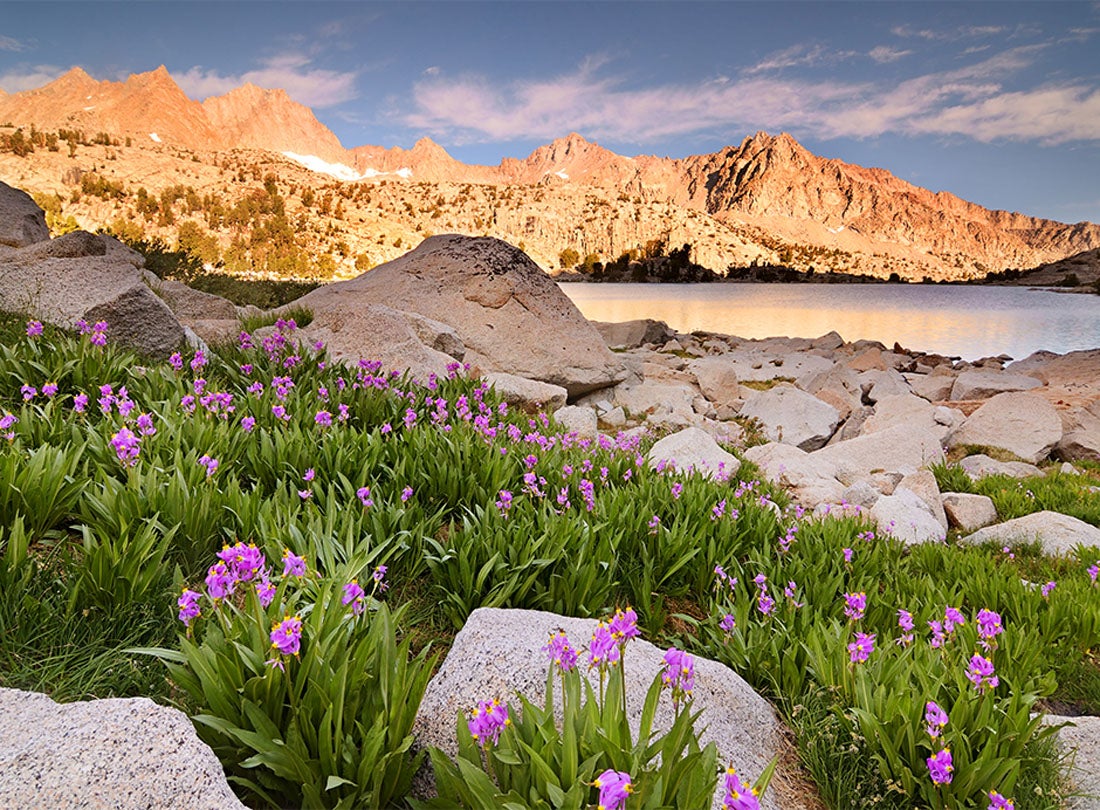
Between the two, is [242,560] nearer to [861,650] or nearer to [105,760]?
[105,760]

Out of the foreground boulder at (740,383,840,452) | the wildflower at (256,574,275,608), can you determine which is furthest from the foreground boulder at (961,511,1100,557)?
the wildflower at (256,574,275,608)

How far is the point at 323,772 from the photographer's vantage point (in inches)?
67.7

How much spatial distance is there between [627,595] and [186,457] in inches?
108

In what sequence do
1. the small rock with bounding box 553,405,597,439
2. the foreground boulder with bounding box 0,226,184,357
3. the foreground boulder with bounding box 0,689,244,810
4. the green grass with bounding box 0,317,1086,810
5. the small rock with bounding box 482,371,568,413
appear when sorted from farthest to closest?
1. the small rock with bounding box 482,371,568,413
2. the small rock with bounding box 553,405,597,439
3. the foreground boulder with bounding box 0,226,184,357
4. the green grass with bounding box 0,317,1086,810
5. the foreground boulder with bounding box 0,689,244,810

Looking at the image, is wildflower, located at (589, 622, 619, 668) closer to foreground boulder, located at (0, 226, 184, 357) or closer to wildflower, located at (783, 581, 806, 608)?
wildflower, located at (783, 581, 806, 608)

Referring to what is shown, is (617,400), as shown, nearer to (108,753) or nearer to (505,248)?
(505,248)

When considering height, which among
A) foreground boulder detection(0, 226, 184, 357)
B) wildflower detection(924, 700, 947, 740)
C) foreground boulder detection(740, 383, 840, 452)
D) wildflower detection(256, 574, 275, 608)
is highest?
foreground boulder detection(0, 226, 184, 357)

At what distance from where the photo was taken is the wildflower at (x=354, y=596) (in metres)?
2.11

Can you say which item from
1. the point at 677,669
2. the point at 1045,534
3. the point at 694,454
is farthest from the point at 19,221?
the point at 1045,534

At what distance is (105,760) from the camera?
4.71 feet

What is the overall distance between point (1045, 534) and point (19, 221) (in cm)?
1770

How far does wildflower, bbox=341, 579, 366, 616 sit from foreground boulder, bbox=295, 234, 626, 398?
7.89 meters

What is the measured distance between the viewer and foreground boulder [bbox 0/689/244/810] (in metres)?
1.37

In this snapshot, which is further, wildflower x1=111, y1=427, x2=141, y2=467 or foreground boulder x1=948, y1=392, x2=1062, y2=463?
foreground boulder x1=948, y1=392, x2=1062, y2=463
